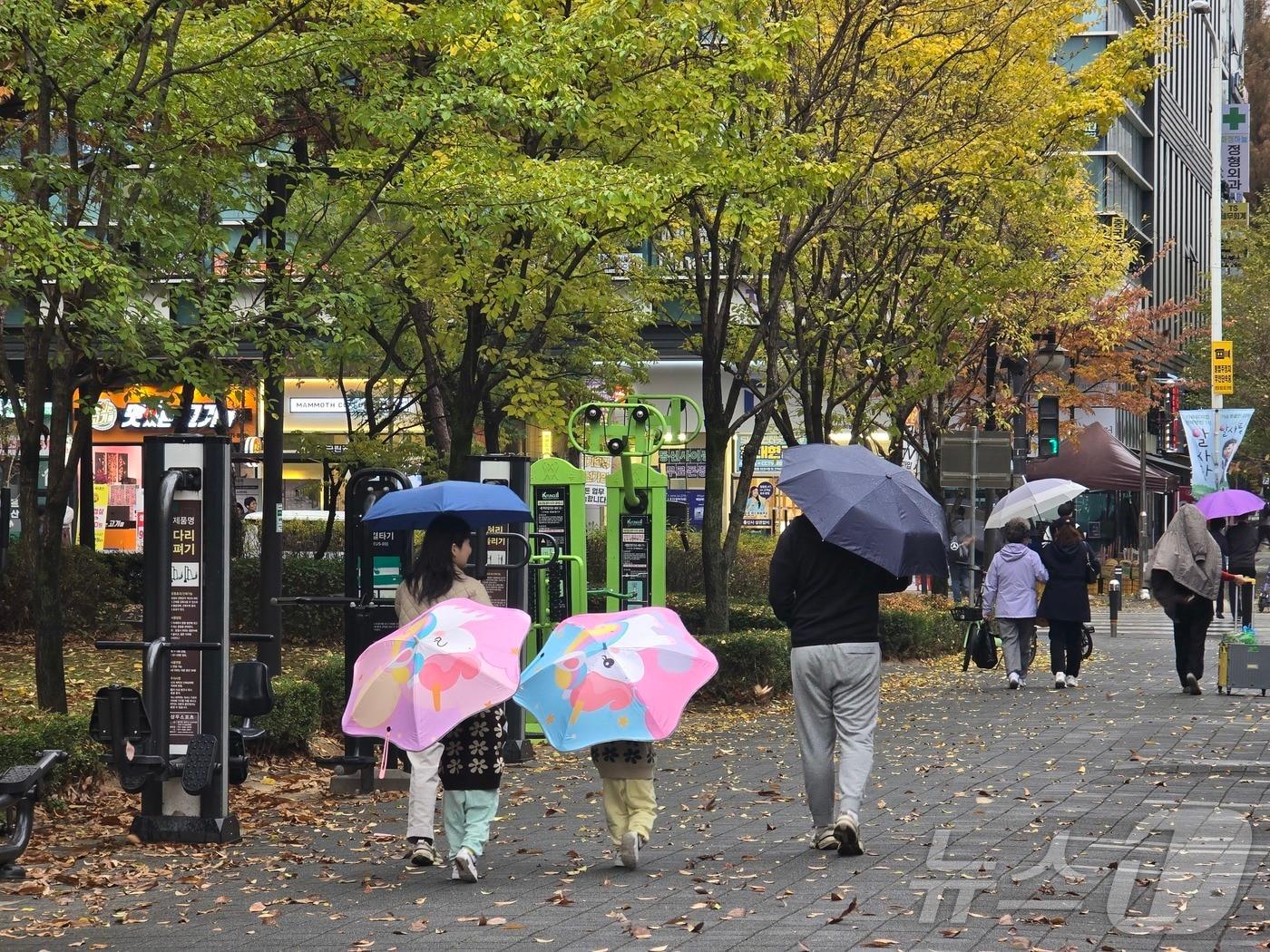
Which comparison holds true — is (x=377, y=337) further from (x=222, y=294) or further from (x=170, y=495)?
(x=170, y=495)

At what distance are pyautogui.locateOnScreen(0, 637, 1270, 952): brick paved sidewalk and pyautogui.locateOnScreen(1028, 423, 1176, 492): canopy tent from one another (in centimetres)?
3021

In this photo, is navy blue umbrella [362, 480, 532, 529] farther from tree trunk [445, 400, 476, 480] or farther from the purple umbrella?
the purple umbrella

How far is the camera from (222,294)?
12.7 m

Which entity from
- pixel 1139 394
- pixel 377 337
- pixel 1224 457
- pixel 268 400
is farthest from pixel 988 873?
pixel 1139 394

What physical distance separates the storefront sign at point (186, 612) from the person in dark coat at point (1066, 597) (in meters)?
11.1

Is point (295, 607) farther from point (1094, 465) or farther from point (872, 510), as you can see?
point (1094, 465)

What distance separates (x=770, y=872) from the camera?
8531 mm

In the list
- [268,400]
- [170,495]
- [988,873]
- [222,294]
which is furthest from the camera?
[268,400]

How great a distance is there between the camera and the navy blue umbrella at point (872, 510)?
891cm

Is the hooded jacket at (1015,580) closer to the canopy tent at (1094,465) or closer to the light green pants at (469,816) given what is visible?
the light green pants at (469,816)

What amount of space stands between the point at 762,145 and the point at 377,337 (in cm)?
518

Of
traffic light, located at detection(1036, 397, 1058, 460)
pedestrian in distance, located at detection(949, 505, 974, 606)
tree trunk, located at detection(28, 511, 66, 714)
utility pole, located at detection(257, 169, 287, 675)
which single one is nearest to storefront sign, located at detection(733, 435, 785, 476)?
pedestrian in distance, located at detection(949, 505, 974, 606)

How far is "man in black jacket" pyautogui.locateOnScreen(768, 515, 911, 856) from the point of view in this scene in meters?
9.02

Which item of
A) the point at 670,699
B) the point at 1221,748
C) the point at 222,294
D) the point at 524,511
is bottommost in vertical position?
the point at 1221,748
